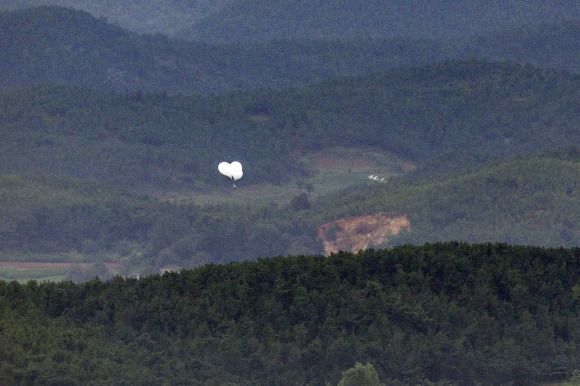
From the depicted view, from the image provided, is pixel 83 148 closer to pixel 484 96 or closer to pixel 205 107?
pixel 205 107

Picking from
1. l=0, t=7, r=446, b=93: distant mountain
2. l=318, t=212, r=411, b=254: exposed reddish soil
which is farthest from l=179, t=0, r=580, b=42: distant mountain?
l=318, t=212, r=411, b=254: exposed reddish soil

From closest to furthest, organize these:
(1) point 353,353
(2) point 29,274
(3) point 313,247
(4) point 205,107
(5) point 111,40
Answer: (1) point 353,353 < (2) point 29,274 < (3) point 313,247 < (4) point 205,107 < (5) point 111,40

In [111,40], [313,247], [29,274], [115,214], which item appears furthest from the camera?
[111,40]

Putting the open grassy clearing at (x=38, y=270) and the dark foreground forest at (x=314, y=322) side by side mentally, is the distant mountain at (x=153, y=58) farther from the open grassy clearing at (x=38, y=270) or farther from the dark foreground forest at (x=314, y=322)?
the dark foreground forest at (x=314, y=322)

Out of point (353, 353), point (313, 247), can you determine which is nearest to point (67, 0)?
point (313, 247)

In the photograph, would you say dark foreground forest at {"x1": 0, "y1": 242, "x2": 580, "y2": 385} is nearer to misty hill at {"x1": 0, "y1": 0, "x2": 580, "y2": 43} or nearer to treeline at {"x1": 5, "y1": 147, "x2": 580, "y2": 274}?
treeline at {"x1": 5, "y1": 147, "x2": 580, "y2": 274}

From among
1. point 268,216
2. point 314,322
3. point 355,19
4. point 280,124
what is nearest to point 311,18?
point 355,19
